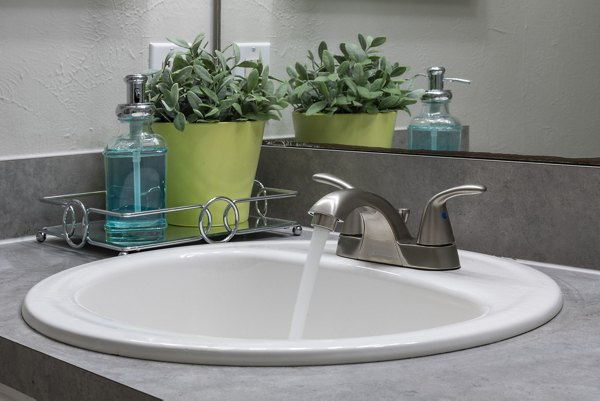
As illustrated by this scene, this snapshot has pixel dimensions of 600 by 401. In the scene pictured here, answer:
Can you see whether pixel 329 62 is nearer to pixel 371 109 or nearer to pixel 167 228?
pixel 371 109

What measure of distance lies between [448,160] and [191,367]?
1.95 ft

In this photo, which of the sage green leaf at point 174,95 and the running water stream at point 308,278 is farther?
the sage green leaf at point 174,95

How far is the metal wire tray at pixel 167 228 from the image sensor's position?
1169 mm

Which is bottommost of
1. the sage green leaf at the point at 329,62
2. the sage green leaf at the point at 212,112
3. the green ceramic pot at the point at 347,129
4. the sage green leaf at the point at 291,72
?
the green ceramic pot at the point at 347,129

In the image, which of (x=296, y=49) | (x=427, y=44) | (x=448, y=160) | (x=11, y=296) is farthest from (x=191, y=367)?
(x=296, y=49)

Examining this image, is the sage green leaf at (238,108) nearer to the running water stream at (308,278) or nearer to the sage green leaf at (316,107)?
the sage green leaf at (316,107)

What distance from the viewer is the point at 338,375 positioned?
70 cm

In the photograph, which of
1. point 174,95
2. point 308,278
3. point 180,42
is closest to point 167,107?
point 174,95

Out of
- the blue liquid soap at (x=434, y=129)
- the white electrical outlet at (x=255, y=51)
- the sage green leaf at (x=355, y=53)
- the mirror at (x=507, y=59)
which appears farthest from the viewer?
the white electrical outlet at (x=255, y=51)

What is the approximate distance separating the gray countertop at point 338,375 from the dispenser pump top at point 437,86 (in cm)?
47

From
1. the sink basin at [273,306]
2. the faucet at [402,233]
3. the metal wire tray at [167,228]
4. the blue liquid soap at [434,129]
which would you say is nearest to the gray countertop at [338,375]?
the sink basin at [273,306]

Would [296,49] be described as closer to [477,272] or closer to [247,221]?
[247,221]

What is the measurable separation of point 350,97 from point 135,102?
1.05 feet

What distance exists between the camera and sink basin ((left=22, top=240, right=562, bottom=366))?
0.73m
